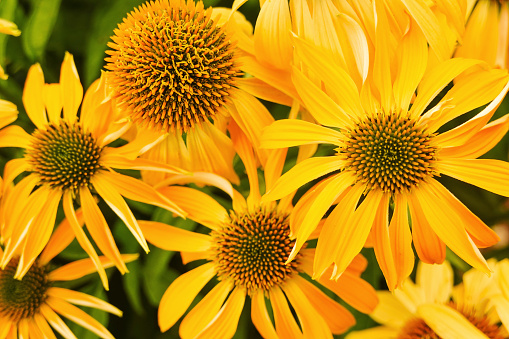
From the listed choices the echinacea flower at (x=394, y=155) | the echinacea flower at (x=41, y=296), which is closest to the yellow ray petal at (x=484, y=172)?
the echinacea flower at (x=394, y=155)

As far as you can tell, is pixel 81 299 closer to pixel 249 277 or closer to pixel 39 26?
pixel 249 277

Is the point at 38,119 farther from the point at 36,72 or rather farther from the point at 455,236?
the point at 455,236

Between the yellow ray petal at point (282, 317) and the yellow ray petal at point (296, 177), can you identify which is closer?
→ the yellow ray petal at point (296, 177)

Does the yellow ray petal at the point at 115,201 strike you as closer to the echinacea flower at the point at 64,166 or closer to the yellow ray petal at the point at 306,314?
the echinacea flower at the point at 64,166

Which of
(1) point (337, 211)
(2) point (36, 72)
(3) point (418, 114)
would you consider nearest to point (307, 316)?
(1) point (337, 211)

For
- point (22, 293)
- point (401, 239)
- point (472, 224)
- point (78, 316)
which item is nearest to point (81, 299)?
point (78, 316)

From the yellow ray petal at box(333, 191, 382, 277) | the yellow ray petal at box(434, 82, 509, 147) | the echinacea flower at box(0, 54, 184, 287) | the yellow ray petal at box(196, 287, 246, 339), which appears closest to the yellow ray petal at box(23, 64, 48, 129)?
the echinacea flower at box(0, 54, 184, 287)
